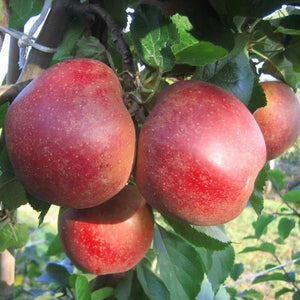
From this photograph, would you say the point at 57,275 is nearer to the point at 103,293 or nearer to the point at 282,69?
the point at 103,293

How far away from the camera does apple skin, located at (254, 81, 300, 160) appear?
81 cm

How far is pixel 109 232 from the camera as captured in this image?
71cm

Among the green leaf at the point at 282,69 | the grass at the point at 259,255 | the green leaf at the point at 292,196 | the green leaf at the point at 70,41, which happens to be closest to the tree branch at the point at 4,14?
the green leaf at the point at 70,41

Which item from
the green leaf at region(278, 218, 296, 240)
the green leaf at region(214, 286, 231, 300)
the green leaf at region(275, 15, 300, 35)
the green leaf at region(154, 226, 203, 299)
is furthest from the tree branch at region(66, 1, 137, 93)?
the green leaf at region(278, 218, 296, 240)

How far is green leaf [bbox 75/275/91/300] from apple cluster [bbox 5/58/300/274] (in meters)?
0.37

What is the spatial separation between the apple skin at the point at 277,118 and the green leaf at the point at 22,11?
46cm

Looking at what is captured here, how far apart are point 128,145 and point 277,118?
1.24ft

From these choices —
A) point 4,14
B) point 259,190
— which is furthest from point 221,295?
point 4,14

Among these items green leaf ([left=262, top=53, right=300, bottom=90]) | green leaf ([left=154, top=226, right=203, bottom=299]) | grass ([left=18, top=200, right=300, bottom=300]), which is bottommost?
grass ([left=18, top=200, right=300, bottom=300])

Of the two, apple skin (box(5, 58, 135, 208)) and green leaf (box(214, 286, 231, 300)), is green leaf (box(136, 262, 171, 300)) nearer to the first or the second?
green leaf (box(214, 286, 231, 300))

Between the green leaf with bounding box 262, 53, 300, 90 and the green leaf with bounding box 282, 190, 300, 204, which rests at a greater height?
the green leaf with bounding box 262, 53, 300, 90

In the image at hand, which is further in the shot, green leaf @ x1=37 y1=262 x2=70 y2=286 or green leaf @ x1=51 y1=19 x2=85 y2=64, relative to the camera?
green leaf @ x1=37 y1=262 x2=70 y2=286

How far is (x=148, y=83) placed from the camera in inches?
25.1

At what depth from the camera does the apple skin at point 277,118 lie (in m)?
0.81
